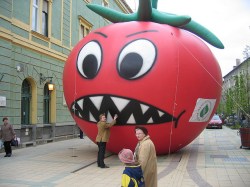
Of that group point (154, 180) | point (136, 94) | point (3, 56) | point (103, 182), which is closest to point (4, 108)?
point (3, 56)

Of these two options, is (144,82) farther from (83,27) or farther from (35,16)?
(83,27)

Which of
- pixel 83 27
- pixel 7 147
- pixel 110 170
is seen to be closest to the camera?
pixel 110 170

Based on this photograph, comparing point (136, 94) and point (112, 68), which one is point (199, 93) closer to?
point (136, 94)

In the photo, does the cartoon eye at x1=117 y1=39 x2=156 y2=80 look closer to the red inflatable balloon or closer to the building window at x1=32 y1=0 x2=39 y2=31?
the red inflatable balloon

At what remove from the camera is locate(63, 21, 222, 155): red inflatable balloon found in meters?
9.41

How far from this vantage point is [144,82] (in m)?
9.35

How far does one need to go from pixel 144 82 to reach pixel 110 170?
8.09 ft

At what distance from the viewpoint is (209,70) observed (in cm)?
1037

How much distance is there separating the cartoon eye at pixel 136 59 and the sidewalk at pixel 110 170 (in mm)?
2554

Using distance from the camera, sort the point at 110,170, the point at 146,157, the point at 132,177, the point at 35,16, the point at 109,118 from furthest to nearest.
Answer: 1. the point at 35,16
2. the point at 109,118
3. the point at 110,170
4. the point at 146,157
5. the point at 132,177

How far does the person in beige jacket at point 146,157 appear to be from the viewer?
15.5 feet

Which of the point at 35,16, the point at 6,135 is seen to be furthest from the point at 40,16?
the point at 6,135

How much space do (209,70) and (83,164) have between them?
180 inches

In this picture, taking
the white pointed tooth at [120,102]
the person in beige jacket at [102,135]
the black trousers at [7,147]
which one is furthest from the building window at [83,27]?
the person in beige jacket at [102,135]
